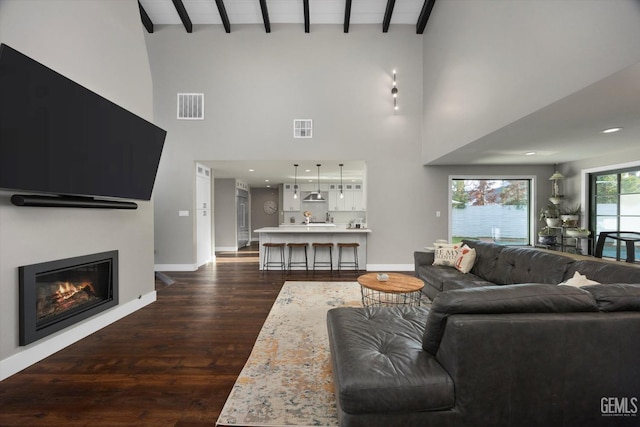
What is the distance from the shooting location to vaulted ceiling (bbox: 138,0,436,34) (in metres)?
5.48

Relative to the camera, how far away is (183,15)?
5570 millimetres

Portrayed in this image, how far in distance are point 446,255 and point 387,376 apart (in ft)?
10.1

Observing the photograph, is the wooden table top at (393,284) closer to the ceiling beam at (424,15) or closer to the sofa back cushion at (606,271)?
the sofa back cushion at (606,271)

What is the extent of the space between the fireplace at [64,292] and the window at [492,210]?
613cm

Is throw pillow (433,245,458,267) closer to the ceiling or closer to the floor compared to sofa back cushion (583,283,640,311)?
closer to the floor

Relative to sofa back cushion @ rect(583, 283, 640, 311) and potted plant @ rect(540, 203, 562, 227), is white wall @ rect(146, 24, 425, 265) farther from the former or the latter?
sofa back cushion @ rect(583, 283, 640, 311)

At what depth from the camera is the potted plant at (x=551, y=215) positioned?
17.6ft

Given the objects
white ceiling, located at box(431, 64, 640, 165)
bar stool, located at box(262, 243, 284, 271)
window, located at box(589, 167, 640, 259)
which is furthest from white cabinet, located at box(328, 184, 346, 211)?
window, located at box(589, 167, 640, 259)

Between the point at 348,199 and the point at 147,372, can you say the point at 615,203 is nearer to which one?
the point at 348,199

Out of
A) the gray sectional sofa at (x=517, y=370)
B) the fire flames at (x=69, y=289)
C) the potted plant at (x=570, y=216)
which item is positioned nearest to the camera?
the gray sectional sofa at (x=517, y=370)

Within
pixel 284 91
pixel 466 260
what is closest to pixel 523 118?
pixel 466 260

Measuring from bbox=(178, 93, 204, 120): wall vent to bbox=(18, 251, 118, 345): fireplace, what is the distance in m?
3.69

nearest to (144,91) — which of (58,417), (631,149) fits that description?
(58,417)

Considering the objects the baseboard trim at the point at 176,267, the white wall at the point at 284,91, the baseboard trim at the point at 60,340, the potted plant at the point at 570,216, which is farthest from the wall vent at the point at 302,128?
the potted plant at the point at 570,216
